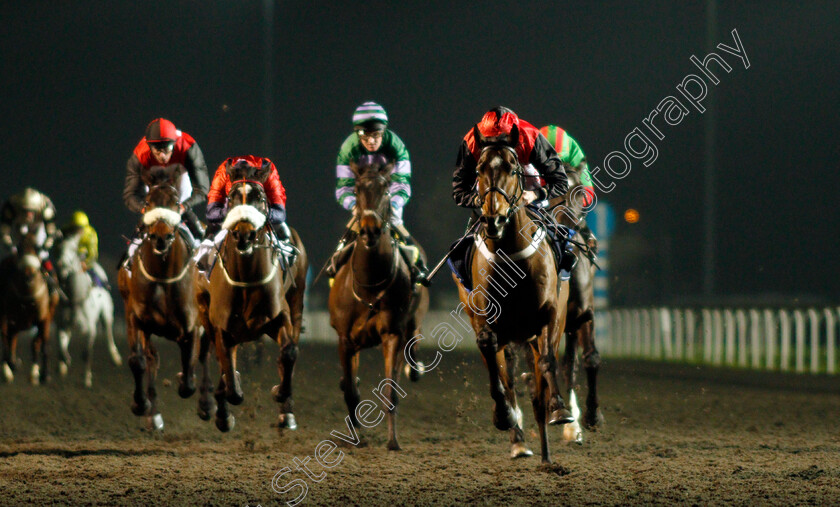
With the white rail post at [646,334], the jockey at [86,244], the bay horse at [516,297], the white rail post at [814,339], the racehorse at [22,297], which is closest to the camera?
the bay horse at [516,297]

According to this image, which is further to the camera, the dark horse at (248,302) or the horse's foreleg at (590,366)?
the horse's foreleg at (590,366)

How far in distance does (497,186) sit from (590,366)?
10.3 feet

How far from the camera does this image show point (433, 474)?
764 centimetres

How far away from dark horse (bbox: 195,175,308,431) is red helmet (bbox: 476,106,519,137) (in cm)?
207

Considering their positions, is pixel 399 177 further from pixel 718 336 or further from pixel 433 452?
pixel 718 336

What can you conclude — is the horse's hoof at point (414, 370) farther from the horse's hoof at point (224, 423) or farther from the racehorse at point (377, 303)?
the horse's hoof at point (224, 423)

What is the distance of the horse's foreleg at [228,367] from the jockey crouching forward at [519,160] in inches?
94.2

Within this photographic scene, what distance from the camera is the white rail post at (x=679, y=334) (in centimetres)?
2034

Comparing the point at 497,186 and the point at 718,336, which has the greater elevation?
the point at 497,186

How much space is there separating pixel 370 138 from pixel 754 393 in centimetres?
775

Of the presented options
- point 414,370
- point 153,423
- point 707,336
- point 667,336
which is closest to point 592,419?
point 414,370

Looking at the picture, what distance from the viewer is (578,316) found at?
934 centimetres

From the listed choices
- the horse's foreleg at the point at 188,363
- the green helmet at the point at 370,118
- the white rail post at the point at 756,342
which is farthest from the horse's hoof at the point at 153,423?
the white rail post at the point at 756,342

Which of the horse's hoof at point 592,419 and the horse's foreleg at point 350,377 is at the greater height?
the horse's foreleg at point 350,377
